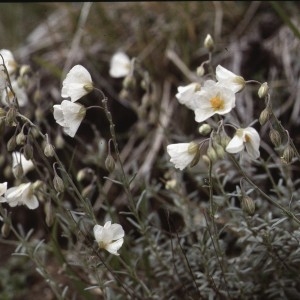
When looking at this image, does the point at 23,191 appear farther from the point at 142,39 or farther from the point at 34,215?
the point at 142,39

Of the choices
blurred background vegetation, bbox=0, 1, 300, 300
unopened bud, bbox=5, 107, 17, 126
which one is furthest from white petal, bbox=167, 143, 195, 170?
blurred background vegetation, bbox=0, 1, 300, 300

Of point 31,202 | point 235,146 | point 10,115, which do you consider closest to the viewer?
point 235,146

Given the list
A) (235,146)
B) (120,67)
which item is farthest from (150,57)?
(235,146)

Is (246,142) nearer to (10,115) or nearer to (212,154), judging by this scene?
(212,154)

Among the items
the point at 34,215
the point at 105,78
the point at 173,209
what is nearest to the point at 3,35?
the point at 105,78

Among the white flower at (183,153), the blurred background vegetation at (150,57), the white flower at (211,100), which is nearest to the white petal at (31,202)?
the white flower at (183,153)

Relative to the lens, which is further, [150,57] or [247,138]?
[150,57]
